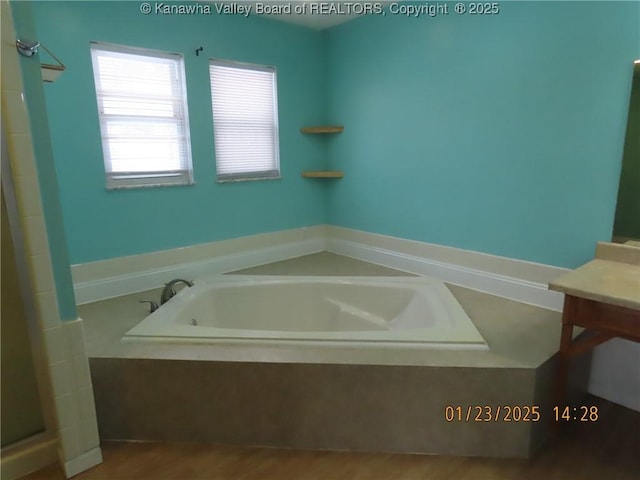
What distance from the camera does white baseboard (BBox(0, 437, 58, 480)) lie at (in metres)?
1.50

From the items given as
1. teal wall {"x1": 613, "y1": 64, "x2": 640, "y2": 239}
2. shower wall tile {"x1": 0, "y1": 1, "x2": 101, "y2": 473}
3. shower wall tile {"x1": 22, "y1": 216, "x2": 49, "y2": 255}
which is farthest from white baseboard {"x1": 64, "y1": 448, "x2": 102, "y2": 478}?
teal wall {"x1": 613, "y1": 64, "x2": 640, "y2": 239}

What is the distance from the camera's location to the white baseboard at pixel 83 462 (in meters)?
1.51

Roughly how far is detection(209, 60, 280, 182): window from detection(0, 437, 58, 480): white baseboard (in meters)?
1.88

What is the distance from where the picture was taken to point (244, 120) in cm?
298

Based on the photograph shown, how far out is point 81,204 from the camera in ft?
7.66

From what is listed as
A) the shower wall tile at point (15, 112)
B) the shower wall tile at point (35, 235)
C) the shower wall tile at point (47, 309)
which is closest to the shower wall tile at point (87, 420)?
the shower wall tile at point (47, 309)

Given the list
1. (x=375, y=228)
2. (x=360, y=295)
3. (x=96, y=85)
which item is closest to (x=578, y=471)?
(x=360, y=295)

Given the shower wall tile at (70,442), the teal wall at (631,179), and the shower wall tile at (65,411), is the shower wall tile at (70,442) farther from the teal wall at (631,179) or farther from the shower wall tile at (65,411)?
the teal wall at (631,179)

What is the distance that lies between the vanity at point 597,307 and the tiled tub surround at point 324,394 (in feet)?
0.27

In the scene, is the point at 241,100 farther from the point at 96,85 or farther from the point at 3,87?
the point at 3,87

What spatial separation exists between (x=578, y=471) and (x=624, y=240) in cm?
106

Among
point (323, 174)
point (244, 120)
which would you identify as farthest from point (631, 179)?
point (244, 120)

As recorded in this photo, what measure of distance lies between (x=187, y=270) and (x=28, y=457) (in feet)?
4.64
